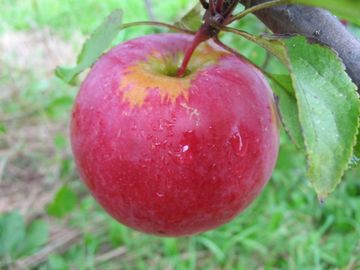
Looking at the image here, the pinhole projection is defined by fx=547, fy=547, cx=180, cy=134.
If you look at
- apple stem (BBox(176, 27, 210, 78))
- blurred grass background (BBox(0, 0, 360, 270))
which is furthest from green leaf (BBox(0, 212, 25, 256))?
apple stem (BBox(176, 27, 210, 78))

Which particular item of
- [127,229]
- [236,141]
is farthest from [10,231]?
[236,141]

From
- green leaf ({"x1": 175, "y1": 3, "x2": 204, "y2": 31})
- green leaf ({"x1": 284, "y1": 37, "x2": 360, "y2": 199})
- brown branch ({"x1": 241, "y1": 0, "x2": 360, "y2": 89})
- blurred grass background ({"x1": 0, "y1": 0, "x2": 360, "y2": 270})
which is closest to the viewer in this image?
green leaf ({"x1": 284, "y1": 37, "x2": 360, "y2": 199})

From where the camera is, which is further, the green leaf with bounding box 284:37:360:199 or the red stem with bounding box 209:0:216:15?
the red stem with bounding box 209:0:216:15

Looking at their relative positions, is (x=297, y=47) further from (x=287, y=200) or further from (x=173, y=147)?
(x=287, y=200)

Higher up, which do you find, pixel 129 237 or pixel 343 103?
pixel 343 103

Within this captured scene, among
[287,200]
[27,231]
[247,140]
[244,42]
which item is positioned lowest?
[287,200]

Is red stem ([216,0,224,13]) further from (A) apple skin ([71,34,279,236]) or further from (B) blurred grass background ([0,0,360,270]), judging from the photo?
(B) blurred grass background ([0,0,360,270])

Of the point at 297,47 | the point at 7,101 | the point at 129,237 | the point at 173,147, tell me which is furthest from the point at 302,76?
the point at 7,101
